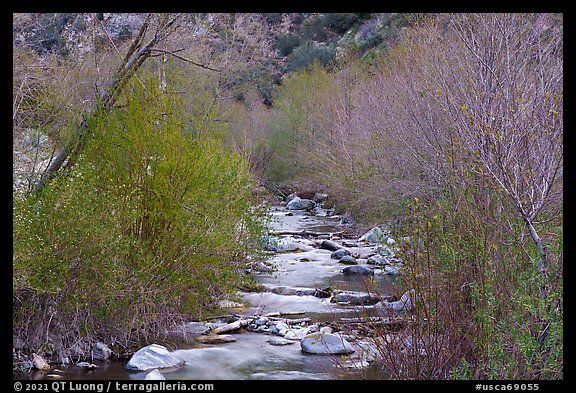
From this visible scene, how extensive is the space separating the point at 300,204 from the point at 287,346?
1632 centimetres

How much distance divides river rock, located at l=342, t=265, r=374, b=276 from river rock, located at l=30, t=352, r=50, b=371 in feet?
22.6

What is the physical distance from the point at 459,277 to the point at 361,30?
3815cm

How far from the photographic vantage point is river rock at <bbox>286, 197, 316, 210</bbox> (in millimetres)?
25016

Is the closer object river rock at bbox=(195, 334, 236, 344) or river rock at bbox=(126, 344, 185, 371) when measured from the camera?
river rock at bbox=(126, 344, 185, 371)

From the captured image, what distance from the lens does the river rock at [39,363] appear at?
25.2 ft

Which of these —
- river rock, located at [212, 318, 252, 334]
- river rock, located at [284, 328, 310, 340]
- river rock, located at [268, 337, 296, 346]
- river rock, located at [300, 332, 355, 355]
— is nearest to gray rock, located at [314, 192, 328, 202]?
river rock, located at [212, 318, 252, 334]

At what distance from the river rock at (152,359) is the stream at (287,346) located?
0.10 metres

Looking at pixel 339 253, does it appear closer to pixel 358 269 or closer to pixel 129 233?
pixel 358 269

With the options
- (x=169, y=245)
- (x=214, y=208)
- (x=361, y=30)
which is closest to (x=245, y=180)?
(x=214, y=208)

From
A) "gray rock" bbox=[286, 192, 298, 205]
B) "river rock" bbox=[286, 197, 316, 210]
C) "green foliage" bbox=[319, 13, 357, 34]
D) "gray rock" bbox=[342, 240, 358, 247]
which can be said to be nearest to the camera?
"gray rock" bbox=[342, 240, 358, 247]

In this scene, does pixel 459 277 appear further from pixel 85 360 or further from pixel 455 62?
pixel 455 62

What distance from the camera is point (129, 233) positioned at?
28.7ft

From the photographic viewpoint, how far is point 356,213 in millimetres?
19344

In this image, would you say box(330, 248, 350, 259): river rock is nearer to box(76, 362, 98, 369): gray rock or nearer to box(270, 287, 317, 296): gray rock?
box(270, 287, 317, 296): gray rock
